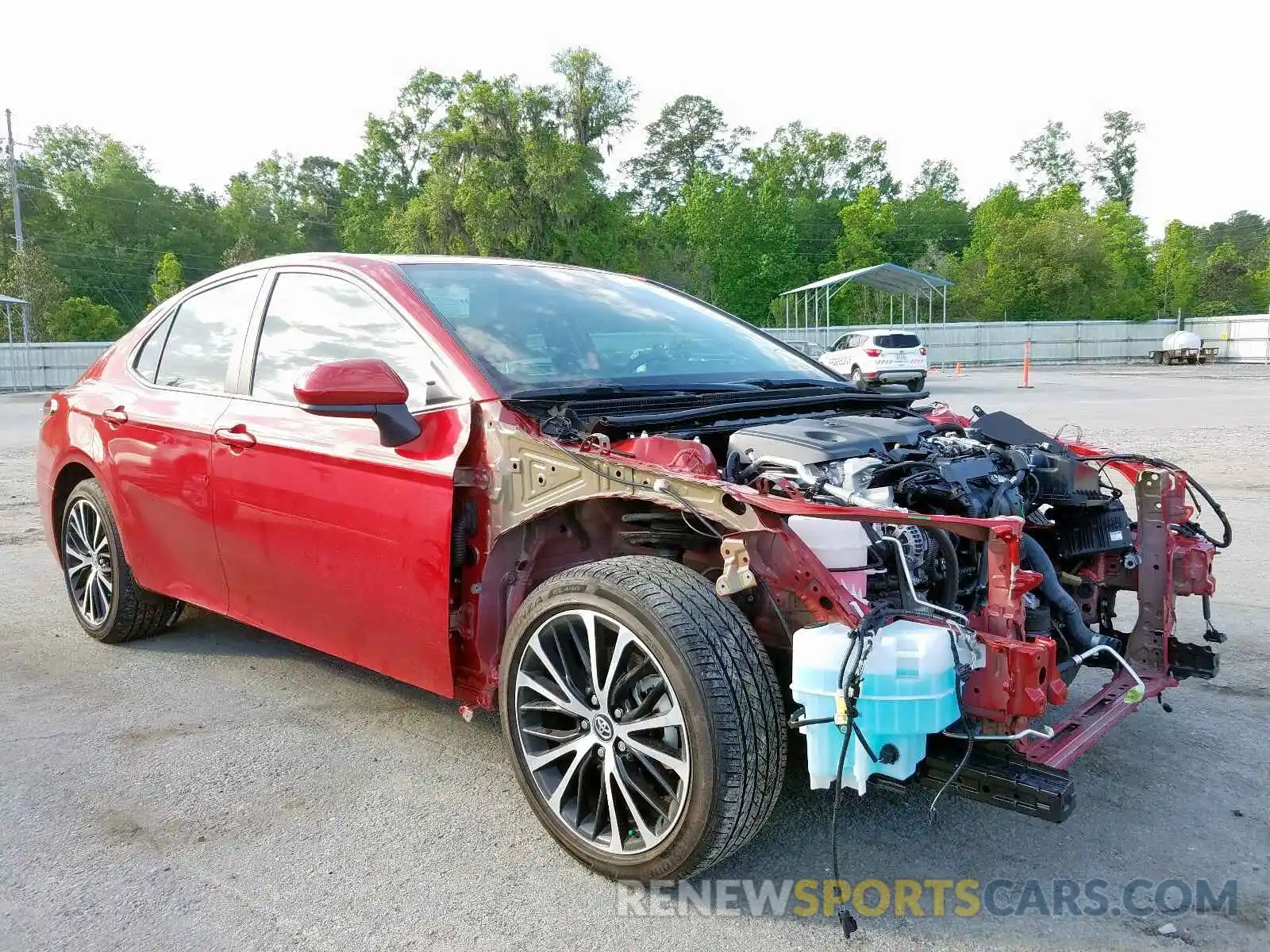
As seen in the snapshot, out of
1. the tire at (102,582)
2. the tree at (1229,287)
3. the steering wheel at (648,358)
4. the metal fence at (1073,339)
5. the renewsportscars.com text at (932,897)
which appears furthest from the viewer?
the tree at (1229,287)

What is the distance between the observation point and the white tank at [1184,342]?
37.7 metres

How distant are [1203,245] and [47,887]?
96.7 metres

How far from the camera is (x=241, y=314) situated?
3916 mm

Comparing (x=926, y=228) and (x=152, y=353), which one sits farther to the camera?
(x=926, y=228)

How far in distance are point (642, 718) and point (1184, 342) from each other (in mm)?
41475

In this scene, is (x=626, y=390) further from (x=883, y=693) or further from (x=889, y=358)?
(x=889, y=358)

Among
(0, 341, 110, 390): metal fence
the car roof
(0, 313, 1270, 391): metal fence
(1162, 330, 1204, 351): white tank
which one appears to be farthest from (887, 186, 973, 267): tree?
the car roof

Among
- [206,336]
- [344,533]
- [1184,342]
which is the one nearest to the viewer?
[344,533]

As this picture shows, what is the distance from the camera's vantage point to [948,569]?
275 cm

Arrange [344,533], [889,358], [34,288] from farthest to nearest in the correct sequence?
[34,288], [889,358], [344,533]

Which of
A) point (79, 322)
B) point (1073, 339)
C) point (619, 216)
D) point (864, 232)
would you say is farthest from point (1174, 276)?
point (79, 322)

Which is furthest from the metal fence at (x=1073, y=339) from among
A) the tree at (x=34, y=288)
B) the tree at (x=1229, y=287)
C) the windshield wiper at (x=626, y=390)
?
the windshield wiper at (x=626, y=390)

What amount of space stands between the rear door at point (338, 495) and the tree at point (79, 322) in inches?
1788

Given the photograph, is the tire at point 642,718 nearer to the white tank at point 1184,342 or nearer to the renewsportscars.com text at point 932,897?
the renewsportscars.com text at point 932,897
